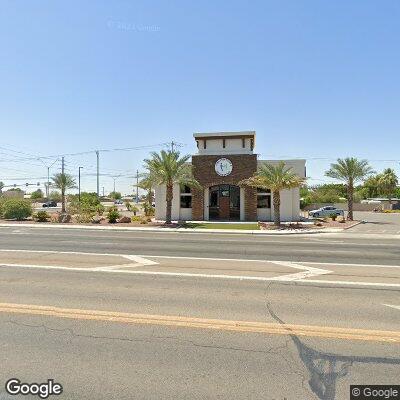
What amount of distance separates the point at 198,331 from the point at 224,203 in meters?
28.3

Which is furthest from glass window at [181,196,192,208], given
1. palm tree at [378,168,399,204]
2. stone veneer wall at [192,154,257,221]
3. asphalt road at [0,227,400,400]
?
palm tree at [378,168,399,204]

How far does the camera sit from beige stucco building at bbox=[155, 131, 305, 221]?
32.0m

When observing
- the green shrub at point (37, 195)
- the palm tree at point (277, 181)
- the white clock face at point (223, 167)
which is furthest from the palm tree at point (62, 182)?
the green shrub at point (37, 195)

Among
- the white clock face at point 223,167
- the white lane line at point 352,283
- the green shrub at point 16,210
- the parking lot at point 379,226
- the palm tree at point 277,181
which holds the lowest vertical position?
the white lane line at point 352,283

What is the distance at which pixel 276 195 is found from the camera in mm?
27484

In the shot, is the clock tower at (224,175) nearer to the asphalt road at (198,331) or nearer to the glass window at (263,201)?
the glass window at (263,201)

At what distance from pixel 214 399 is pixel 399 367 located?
2469mm

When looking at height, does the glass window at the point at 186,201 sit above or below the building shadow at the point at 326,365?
above

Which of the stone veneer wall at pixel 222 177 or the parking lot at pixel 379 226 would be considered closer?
the parking lot at pixel 379 226

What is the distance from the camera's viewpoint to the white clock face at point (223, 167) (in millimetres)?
32375

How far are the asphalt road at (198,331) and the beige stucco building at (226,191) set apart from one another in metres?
21.6

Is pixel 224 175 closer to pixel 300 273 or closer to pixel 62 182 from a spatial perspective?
pixel 300 273

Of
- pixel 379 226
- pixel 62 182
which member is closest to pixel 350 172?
pixel 379 226

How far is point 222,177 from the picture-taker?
107 feet
